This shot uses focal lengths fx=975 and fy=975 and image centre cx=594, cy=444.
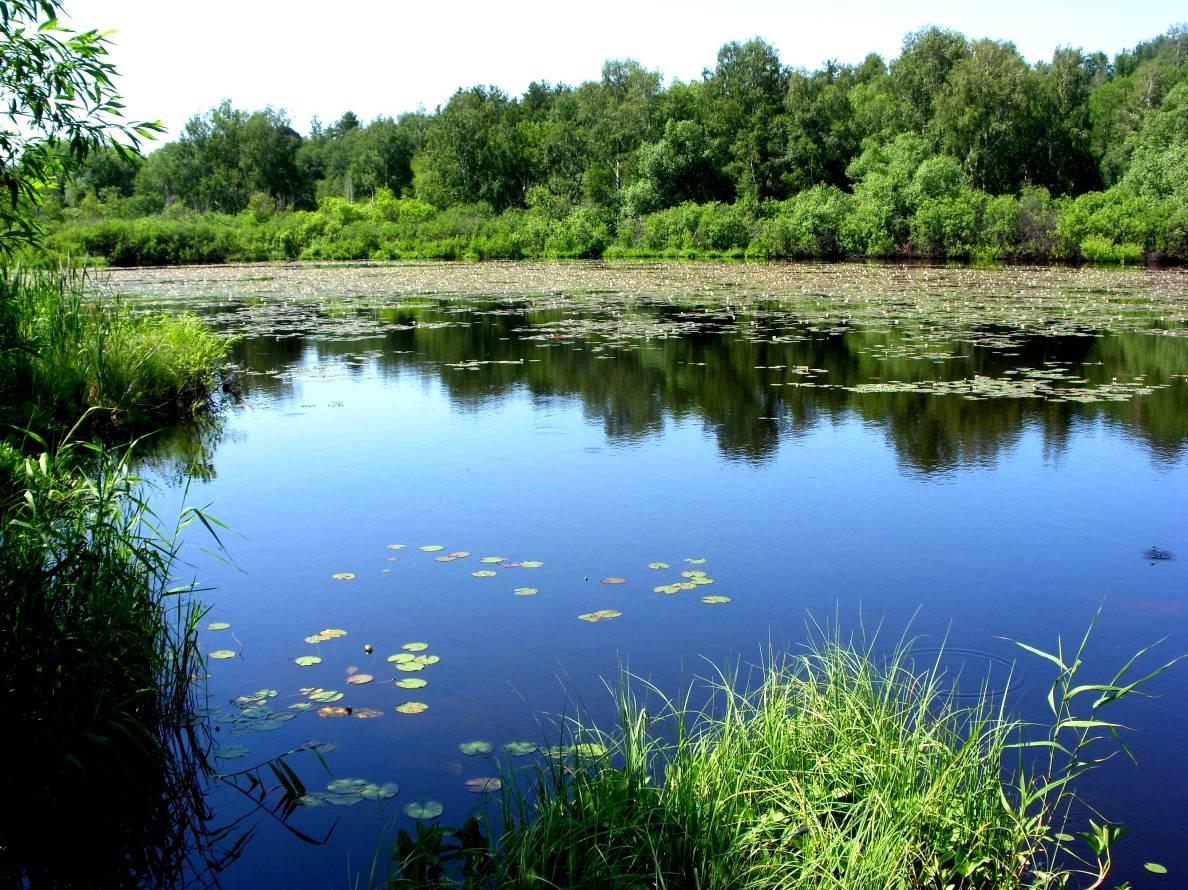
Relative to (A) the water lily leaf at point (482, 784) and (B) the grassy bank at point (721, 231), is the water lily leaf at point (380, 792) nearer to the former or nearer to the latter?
(A) the water lily leaf at point (482, 784)

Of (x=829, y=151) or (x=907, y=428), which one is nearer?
(x=907, y=428)

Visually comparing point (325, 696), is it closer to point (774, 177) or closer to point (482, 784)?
point (482, 784)

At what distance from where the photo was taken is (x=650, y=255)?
45.3 m

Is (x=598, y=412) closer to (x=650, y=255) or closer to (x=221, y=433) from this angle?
(x=221, y=433)

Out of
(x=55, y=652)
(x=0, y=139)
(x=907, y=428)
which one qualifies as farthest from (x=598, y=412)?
(x=55, y=652)

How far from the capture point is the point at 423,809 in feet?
10.7

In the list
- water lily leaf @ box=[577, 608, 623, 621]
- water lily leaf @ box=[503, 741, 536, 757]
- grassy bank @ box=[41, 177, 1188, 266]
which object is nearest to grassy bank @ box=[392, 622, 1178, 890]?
water lily leaf @ box=[503, 741, 536, 757]

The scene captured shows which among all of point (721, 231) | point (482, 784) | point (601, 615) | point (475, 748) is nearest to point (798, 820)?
point (482, 784)

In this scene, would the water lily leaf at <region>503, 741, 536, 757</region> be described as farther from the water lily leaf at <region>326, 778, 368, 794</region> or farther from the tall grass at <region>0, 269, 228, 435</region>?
the tall grass at <region>0, 269, 228, 435</region>

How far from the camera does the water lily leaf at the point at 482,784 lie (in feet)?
11.0

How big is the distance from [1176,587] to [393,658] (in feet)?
13.3

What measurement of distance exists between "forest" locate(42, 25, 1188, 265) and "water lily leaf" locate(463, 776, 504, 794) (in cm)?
3479

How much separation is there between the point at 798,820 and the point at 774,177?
4999 centimetres

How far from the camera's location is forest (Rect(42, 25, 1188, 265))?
3722 centimetres
